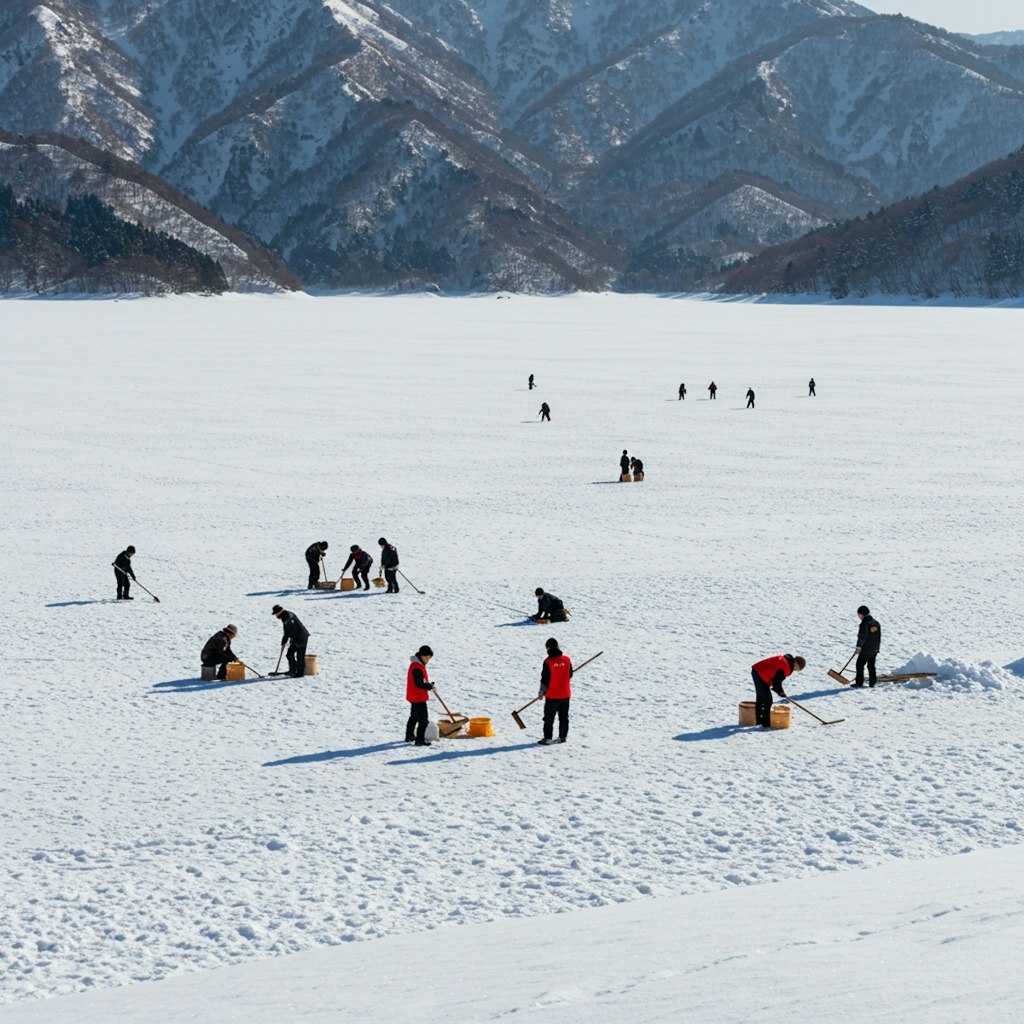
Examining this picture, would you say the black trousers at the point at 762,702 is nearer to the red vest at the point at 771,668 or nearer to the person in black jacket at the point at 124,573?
the red vest at the point at 771,668

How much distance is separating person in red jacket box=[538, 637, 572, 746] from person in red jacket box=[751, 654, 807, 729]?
249 centimetres

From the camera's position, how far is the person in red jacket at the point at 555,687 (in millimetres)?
15766

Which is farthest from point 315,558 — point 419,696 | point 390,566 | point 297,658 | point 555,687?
point 555,687

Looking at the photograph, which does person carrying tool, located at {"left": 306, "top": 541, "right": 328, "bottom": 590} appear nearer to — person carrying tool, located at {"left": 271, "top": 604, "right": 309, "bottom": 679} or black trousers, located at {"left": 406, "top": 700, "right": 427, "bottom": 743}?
person carrying tool, located at {"left": 271, "top": 604, "right": 309, "bottom": 679}

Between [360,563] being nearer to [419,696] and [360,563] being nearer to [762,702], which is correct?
[419,696]

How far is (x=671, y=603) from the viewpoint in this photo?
23.3 meters

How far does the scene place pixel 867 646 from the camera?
59.9 feet

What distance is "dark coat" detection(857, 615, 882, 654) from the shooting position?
1809 cm

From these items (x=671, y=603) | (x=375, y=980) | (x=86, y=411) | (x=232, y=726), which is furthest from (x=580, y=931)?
(x=86, y=411)

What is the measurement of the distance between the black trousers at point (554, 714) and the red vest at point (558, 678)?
6 cm

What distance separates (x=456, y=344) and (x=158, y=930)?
89413 millimetres

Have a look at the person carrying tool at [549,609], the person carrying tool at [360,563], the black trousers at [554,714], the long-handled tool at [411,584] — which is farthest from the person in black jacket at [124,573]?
the black trousers at [554,714]

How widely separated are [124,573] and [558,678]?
1109 centimetres

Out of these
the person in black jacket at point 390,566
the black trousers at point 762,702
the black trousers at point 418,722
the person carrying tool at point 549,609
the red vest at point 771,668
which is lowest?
the black trousers at point 418,722
